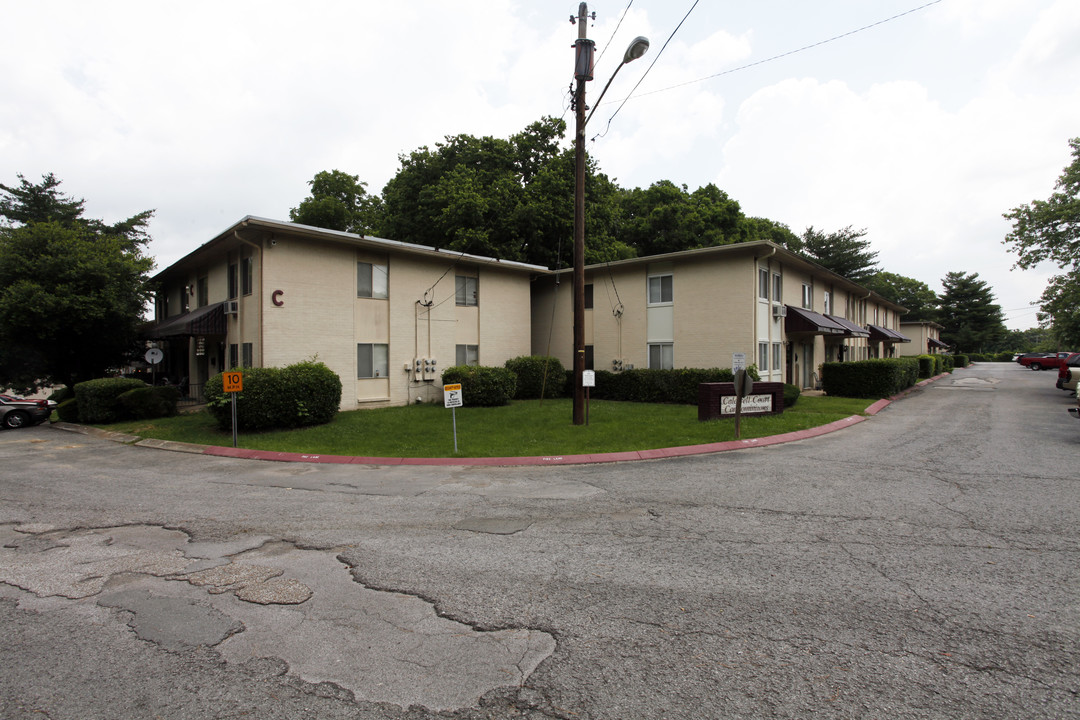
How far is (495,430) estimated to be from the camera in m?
Result: 14.4

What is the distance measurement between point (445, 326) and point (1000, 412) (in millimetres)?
18946

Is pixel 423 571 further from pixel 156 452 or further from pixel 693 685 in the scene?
pixel 156 452

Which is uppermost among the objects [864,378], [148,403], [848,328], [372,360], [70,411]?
[848,328]

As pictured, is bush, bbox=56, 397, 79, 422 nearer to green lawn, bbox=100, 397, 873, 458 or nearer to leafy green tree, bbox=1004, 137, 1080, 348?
Answer: green lawn, bbox=100, 397, 873, 458

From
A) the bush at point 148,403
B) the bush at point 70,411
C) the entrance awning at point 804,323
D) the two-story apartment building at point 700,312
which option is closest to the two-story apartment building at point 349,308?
the bush at point 148,403

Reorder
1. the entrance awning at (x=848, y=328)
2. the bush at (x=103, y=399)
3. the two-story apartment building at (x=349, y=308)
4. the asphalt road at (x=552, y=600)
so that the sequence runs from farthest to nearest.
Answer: the entrance awning at (x=848, y=328) → the bush at (x=103, y=399) → the two-story apartment building at (x=349, y=308) → the asphalt road at (x=552, y=600)

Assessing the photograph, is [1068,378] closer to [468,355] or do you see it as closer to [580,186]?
[580,186]

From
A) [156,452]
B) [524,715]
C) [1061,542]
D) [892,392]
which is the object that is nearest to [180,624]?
[524,715]

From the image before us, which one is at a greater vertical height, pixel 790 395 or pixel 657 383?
pixel 657 383

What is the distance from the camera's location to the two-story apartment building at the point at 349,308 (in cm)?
1653

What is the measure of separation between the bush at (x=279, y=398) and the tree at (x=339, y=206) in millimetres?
23062

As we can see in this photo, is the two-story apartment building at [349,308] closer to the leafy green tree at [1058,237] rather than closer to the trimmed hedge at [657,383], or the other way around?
the trimmed hedge at [657,383]

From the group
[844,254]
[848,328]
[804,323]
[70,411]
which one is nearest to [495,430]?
[804,323]

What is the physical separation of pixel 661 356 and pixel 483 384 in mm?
7496
